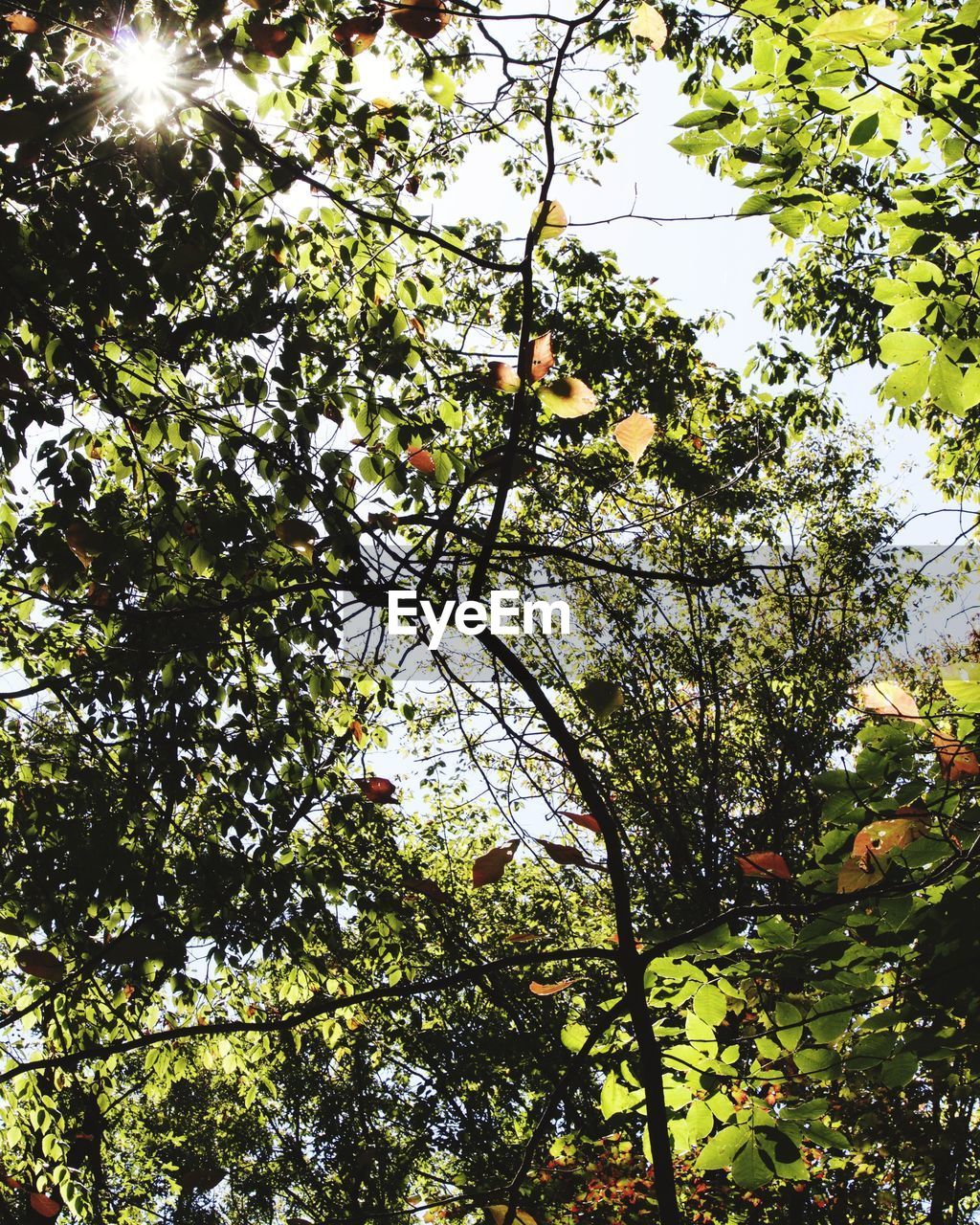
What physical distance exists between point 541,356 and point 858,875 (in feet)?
4.08

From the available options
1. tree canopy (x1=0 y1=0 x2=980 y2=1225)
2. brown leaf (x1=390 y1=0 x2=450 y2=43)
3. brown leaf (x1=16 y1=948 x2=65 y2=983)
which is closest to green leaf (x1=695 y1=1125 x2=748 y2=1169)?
tree canopy (x1=0 y1=0 x2=980 y2=1225)

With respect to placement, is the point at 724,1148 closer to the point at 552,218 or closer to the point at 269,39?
the point at 552,218

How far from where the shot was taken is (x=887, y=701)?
1.99m

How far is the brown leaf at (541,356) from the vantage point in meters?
1.82

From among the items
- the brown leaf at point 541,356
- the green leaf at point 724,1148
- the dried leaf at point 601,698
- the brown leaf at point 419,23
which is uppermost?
the brown leaf at point 419,23

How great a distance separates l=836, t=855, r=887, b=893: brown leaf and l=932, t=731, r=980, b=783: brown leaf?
27 centimetres

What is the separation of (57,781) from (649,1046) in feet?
11.4

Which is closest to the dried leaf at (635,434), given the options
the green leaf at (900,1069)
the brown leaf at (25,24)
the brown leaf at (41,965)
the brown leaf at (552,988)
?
the brown leaf at (552,988)

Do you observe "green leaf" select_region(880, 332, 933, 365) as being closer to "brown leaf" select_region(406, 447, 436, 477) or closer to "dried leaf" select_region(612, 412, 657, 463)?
"dried leaf" select_region(612, 412, 657, 463)

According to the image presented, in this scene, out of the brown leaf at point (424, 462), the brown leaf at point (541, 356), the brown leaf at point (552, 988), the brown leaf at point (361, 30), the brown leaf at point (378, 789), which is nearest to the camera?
the brown leaf at point (552, 988)

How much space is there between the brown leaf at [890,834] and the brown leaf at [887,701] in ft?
0.76

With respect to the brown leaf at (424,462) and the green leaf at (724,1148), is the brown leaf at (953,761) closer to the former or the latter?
the green leaf at (724,1148)

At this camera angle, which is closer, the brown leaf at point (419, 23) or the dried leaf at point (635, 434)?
the dried leaf at point (635, 434)

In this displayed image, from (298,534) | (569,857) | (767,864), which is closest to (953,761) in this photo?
(767,864)
